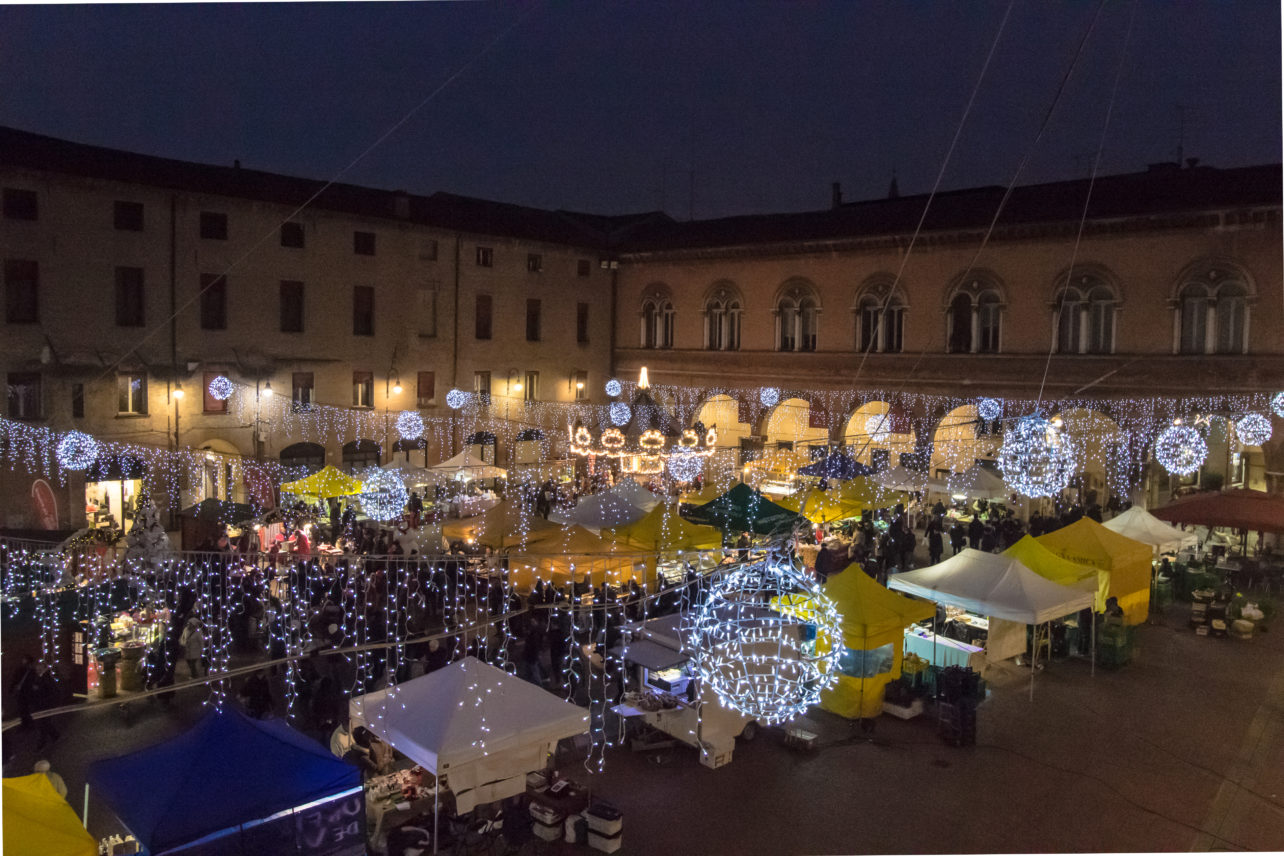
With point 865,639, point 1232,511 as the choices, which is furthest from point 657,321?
point 865,639

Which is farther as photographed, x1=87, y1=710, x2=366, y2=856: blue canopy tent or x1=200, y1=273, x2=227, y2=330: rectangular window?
x1=200, y1=273, x2=227, y2=330: rectangular window

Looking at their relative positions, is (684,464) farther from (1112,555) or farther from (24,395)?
(24,395)

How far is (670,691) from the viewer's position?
10594mm

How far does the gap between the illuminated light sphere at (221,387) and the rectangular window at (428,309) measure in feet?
18.4

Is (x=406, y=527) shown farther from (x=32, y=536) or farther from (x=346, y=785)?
(x=346, y=785)

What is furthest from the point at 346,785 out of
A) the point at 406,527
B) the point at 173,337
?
the point at 173,337

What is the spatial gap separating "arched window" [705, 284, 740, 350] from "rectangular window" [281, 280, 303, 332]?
11.2m

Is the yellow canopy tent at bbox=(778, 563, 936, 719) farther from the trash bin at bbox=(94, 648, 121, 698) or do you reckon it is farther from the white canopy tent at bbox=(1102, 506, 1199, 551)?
the trash bin at bbox=(94, 648, 121, 698)

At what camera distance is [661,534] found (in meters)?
14.6

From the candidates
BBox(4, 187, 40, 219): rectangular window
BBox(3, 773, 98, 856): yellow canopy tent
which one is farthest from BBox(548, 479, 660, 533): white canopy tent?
BBox(4, 187, 40, 219): rectangular window

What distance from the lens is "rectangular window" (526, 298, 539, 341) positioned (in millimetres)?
28258

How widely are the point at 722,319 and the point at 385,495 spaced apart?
47.4ft

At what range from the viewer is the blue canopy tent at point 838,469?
19219 millimetres

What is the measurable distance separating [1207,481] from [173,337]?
2360cm
